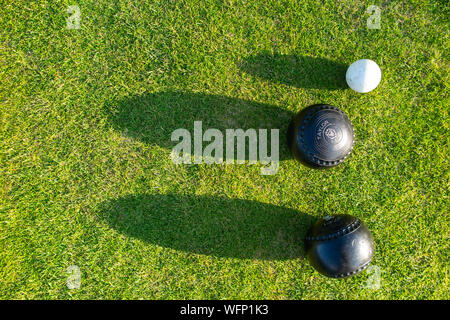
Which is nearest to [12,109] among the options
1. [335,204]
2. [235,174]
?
[235,174]

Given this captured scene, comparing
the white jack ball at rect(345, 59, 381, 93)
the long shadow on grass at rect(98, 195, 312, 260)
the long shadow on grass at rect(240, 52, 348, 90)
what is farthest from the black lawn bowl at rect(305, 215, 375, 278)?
the long shadow on grass at rect(240, 52, 348, 90)

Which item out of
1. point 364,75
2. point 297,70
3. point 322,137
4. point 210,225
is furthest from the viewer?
point 297,70

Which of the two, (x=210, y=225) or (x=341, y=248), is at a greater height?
(x=210, y=225)

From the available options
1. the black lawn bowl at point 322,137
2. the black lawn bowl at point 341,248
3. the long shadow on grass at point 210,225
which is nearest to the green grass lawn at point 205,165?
the long shadow on grass at point 210,225

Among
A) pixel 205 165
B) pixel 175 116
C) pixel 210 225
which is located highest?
pixel 175 116

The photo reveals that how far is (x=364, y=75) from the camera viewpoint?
15.0 ft

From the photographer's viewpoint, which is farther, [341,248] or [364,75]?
[364,75]

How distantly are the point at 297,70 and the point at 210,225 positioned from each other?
288cm

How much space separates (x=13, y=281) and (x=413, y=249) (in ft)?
20.9

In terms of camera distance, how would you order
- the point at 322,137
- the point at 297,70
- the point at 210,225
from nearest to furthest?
1. the point at 322,137
2. the point at 210,225
3. the point at 297,70

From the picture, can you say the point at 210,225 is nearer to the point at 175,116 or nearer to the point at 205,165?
the point at 205,165

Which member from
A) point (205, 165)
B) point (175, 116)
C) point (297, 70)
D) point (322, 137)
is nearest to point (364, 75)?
point (297, 70)

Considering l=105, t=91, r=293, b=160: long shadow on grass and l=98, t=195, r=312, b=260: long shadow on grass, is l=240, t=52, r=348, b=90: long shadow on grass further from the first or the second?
l=98, t=195, r=312, b=260: long shadow on grass

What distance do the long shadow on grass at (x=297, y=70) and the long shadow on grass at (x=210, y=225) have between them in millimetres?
2094
